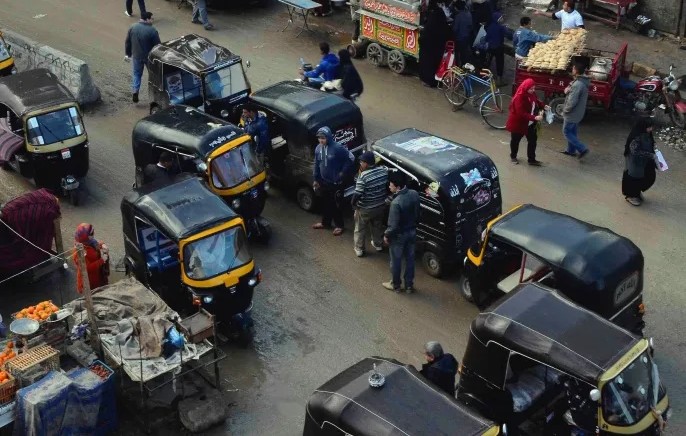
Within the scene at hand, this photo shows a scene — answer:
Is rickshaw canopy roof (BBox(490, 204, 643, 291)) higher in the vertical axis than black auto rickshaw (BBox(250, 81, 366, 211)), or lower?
higher

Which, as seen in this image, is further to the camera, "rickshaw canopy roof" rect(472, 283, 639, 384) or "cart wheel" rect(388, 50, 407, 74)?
"cart wheel" rect(388, 50, 407, 74)

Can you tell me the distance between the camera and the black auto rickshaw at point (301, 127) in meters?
15.2

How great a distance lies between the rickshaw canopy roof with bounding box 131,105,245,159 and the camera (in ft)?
47.4

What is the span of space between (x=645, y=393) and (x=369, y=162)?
5.21 metres

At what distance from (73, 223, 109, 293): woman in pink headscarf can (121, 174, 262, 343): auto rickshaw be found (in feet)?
1.46

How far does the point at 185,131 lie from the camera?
14.8 m

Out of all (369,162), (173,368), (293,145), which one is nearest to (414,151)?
(369,162)

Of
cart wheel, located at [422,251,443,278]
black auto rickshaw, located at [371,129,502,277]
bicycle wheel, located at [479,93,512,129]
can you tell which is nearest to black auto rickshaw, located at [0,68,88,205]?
black auto rickshaw, located at [371,129,502,277]

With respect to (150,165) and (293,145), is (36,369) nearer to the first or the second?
(150,165)

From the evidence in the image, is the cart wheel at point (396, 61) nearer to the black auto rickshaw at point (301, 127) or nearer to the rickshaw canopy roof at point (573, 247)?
the black auto rickshaw at point (301, 127)

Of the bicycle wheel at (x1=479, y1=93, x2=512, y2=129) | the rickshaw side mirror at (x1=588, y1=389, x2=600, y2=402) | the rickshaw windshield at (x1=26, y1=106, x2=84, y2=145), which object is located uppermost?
the rickshaw side mirror at (x1=588, y1=389, x2=600, y2=402)

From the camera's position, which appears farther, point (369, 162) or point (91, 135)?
point (91, 135)

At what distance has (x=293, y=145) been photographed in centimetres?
1541

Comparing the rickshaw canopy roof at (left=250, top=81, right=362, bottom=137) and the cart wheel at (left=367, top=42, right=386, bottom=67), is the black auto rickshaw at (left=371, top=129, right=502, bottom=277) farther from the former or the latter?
the cart wheel at (left=367, top=42, right=386, bottom=67)
